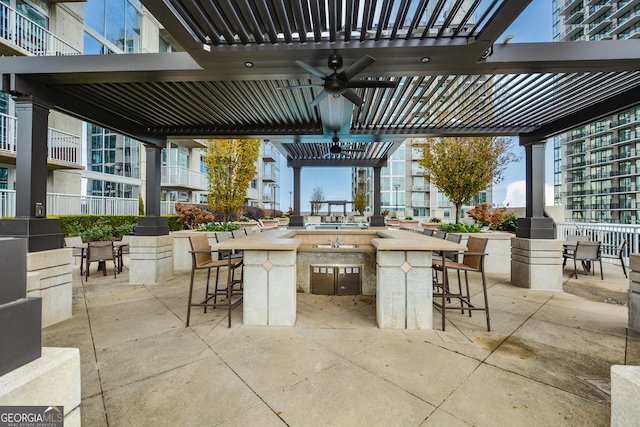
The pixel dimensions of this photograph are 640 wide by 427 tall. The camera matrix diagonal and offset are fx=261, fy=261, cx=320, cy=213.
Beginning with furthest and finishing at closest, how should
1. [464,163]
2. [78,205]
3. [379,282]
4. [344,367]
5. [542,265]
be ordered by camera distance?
[78,205]
[464,163]
[542,265]
[379,282]
[344,367]

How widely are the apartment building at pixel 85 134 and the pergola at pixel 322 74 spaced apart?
156 inches

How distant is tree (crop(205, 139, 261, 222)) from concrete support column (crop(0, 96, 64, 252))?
5597 millimetres

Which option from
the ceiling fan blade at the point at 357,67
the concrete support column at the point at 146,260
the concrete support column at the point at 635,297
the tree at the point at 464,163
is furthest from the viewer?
the tree at the point at 464,163

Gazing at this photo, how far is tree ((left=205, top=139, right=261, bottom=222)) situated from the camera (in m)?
9.52

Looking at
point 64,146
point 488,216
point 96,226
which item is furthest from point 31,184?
point 488,216

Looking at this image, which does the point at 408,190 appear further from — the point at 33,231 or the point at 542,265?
the point at 33,231

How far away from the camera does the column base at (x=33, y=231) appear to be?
3623 mm

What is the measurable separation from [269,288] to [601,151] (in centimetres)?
6114

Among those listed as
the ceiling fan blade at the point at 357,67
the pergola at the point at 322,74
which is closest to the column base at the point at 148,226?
the pergola at the point at 322,74

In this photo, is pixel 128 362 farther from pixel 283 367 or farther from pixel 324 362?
pixel 324 362

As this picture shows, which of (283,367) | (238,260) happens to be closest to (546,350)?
(283,367)

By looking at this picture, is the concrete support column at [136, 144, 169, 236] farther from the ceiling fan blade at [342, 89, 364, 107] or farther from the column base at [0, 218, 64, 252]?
the ceiling fan blade at [342, 89, 364, 107]

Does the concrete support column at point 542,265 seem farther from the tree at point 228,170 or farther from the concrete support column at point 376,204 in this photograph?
the tree at point 228,170

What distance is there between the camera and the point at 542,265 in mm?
5523
